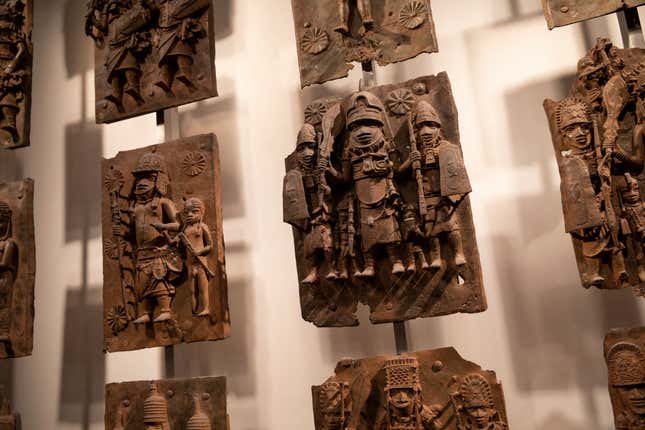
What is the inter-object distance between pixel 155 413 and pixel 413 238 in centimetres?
155

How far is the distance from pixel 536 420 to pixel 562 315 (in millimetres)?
553

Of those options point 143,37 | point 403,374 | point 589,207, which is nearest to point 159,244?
point 143,37

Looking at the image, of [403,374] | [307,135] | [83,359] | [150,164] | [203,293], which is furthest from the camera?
[83,359]

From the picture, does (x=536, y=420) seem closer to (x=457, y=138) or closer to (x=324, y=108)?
(x=457, y=138)

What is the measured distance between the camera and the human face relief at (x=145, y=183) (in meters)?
3.55

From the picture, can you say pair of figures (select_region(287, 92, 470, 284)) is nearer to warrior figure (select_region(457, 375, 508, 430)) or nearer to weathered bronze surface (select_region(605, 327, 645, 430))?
warrior figure (select_region(457, 375, 508, 430))

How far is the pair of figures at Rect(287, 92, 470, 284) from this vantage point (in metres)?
3.02

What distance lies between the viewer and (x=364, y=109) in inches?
124

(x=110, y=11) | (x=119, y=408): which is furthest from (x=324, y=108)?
(x=119, y=408)

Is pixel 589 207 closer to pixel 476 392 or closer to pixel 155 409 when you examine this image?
pixel 476 392

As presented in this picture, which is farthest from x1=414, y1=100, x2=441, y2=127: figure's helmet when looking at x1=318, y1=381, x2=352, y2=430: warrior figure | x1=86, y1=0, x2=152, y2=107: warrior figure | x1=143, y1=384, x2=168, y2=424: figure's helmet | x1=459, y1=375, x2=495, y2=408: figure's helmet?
x1=143, y1=384, x2=168, y2=424: figure's helmet

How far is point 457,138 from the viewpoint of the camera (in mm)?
3113

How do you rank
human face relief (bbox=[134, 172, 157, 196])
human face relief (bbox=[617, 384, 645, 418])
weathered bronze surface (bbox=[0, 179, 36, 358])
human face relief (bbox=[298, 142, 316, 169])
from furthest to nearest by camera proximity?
weathered bronze surface (bbox=[0, 179, 36, 358]) → human face relief (bbox=[134, 172, 157, 196]) → human face relief (bbox=[298, 142, 316, 169]) → human face relief (bbox=[617, 384, 645, 418])

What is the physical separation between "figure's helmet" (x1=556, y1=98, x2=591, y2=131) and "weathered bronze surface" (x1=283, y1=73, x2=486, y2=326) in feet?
1.63
